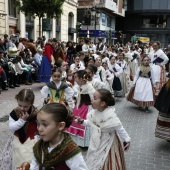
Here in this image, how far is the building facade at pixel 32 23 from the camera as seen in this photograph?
17.2m

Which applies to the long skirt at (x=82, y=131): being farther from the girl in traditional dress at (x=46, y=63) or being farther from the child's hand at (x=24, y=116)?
the girl in traditional dress at (x=46, y=63)

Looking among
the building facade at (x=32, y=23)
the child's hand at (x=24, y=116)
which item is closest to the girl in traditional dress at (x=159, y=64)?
the child's hand at (x=24, y=116)

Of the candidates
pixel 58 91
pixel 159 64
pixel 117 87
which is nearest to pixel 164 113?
pixel 58 91

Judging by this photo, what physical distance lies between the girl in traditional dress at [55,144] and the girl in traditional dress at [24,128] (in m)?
0.98

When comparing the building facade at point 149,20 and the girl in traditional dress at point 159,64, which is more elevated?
the building facade at point 149,20

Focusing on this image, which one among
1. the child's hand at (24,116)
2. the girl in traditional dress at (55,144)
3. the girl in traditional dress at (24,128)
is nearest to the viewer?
the girl in traditional dress at (55,144)

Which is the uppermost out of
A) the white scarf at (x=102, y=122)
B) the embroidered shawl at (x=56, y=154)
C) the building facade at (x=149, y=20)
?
the building facade at (x=149, y=20)

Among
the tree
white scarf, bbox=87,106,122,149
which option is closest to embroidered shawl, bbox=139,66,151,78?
white scarf, bbox=87,106,122,149

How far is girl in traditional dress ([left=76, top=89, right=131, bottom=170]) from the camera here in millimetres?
3422

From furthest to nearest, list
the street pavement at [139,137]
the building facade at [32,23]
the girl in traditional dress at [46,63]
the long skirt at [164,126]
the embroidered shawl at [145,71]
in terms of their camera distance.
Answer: the building facade at [32,23] < the girl in traditional dress at [46,63] < the embroidered shawl at [145,71] < the long skirt at [164,126] < the street pavement at [139,137]

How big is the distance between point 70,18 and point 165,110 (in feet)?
85.4

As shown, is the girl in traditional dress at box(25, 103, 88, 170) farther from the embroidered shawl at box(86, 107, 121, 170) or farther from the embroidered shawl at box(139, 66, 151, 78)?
the embroidered shawl at box(139, 66, 151, 78)

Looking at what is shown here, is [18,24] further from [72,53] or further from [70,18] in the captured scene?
[70,18]

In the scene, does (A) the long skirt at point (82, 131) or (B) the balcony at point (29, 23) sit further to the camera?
(B) the balcony at point (29, 23)
